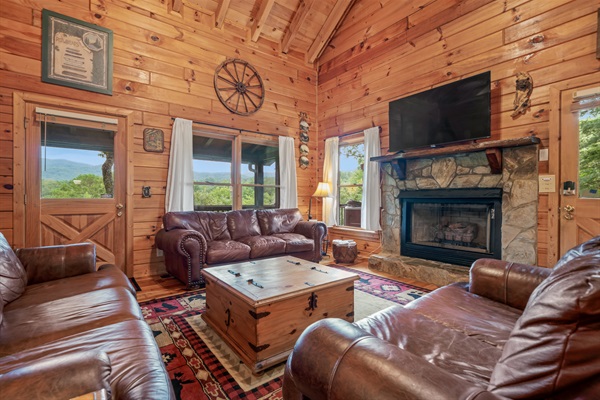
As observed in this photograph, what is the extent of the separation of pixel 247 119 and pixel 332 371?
451cm

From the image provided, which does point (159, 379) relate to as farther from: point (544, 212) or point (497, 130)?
point (497, 130)

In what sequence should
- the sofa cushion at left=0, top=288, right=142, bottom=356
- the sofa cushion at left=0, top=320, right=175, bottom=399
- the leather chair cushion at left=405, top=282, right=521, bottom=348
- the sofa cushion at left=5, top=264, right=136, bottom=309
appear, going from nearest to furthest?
the sofa cushion at left=0, top=320, right=175, bottom=399 → the sofa cushion at left=0, top=288, right=142, bottom=356 → the leather chair cushion at left=405, top=282, right=521, bottom=348 → the sofa cushion at left=5, top=264, right=136, bottom=309

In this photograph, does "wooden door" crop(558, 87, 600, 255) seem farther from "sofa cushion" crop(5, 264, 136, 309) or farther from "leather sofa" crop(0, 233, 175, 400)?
"sofa cushion" crop(5, 264, 136, 309)

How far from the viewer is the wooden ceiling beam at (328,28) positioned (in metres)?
4.86

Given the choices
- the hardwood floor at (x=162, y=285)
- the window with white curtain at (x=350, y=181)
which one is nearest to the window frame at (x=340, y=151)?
the window with white curtain at (x=350, y=181)

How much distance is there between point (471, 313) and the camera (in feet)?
4.92

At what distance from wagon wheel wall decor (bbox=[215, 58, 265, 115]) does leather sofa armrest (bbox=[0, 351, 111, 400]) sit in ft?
14.3

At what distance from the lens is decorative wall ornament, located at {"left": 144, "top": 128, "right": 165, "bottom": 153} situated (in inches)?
151

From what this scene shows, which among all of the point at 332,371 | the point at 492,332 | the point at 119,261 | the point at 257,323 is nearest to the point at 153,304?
the point at 119,261

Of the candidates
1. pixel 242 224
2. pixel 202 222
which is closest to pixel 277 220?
pixel 242 224

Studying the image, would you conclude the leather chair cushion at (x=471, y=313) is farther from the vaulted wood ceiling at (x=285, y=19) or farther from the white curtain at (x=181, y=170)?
the vaulted wood ceiling at (x=285, y=19)

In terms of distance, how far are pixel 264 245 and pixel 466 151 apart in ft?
8.95

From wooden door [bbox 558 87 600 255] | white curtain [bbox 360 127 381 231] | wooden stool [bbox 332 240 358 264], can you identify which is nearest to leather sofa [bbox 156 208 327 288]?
wooden stool [bbox 332 240 358 264]

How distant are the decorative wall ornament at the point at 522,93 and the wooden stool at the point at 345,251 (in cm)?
268
